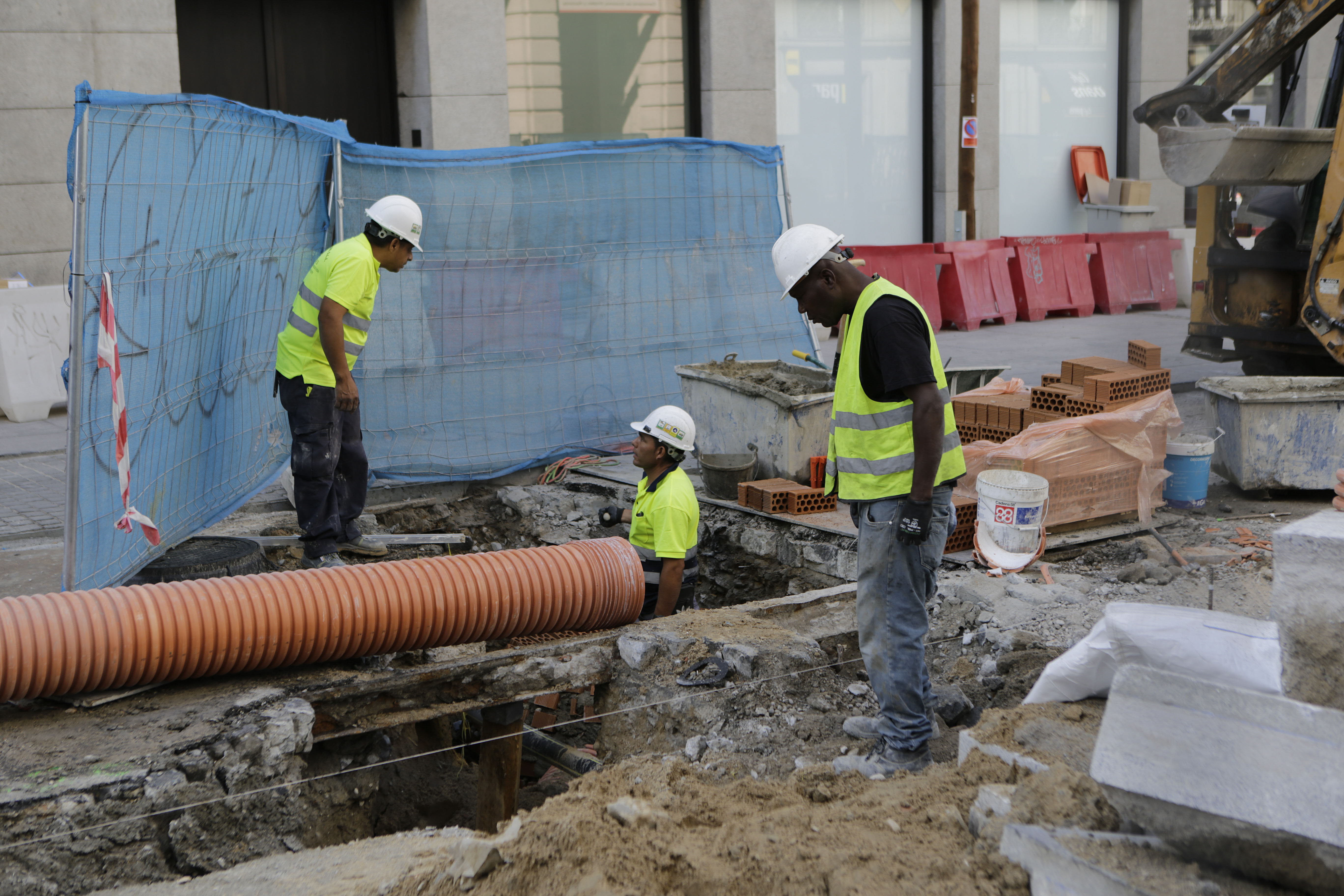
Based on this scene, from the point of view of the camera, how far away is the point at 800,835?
10.7 feet

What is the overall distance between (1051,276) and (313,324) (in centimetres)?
1196

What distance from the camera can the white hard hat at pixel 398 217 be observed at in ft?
20.4

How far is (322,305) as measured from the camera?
605 cm

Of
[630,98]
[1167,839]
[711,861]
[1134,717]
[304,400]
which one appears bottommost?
[711,861]

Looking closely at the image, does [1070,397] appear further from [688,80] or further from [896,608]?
[688,80]

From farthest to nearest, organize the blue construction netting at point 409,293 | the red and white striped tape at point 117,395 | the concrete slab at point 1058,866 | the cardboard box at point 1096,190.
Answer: the cardboard box at point 1096,190 < the blue construction netting at point 409,293 < the red and white striped tape at point 117,395 < the concrete slab at point 1058,866

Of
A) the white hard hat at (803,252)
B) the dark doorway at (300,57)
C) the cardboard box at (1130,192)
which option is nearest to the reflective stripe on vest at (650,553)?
the white hard hat at (803,252)

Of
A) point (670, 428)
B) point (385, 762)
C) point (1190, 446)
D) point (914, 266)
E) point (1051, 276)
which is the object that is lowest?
point (385, 762)

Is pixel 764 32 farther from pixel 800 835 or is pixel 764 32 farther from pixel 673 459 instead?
pixel 800 835

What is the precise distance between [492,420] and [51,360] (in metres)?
4.27

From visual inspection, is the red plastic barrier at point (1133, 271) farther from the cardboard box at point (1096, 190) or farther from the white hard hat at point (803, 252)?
the white hard hat at point (803, 252)

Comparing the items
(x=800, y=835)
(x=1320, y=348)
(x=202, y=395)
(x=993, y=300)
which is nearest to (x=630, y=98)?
(x=993, y=300)

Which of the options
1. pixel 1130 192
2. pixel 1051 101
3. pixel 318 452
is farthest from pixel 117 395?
pixel 1051 101

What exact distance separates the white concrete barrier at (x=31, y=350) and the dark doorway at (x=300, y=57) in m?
2.87
